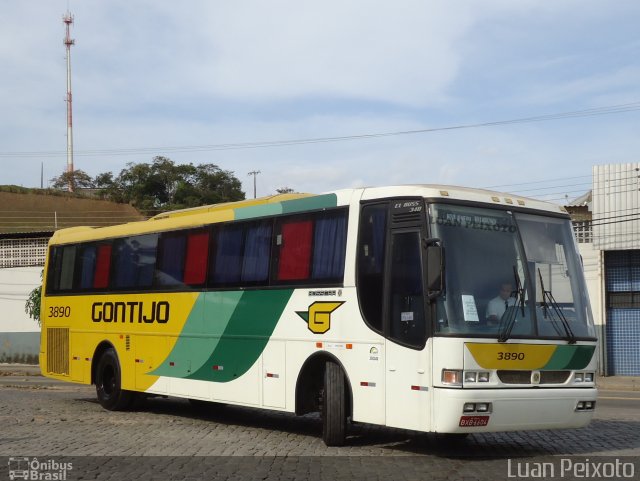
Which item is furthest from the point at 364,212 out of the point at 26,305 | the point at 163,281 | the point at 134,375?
the point at 26,305

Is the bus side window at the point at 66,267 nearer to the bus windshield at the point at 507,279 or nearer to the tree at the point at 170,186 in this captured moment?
the bus windshield at the point at 507,279

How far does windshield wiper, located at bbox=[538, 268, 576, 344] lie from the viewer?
1055 centimetres

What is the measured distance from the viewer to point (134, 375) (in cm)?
1570

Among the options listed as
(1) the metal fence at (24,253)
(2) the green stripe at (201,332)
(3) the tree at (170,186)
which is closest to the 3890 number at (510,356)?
(2) the green stripe at (201,332)

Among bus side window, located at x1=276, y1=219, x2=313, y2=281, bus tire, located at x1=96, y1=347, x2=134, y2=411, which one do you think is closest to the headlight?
bus side window, located at x1=276, y1=219, x2=313, y2=281

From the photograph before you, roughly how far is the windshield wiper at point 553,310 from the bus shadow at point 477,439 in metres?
1.43

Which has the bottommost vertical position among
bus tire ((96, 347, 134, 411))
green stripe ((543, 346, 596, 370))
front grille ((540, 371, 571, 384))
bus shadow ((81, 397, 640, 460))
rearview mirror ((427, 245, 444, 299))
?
bus shadow ((81, 397, 640, 460))

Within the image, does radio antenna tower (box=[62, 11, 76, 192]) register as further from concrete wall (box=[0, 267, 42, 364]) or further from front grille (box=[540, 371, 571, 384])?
front grille (box=[540, 371, 571, 384])

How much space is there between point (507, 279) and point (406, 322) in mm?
1282

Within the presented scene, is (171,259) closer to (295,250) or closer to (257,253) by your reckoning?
(257,253)

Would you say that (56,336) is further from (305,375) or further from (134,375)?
(305,375)

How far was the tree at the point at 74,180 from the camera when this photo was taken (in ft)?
269

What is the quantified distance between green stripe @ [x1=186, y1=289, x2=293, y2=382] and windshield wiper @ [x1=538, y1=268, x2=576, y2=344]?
343 cm

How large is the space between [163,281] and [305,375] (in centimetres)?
429
